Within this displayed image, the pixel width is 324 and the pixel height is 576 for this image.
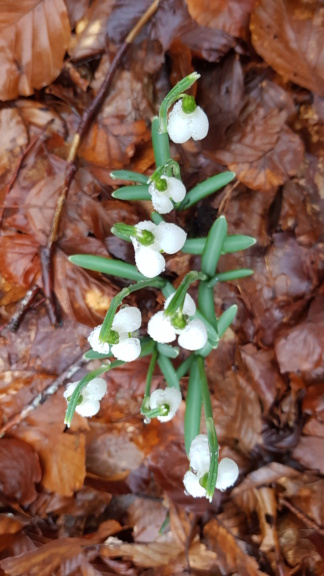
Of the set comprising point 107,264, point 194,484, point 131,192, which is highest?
point 131,192

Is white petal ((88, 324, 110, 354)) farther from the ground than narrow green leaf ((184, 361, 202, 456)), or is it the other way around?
white petal ((88, 324, 110, 354))

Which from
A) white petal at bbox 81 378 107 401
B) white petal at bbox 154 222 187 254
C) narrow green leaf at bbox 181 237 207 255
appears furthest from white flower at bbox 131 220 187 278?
narrow green leaf at bbox 181 237 207 255

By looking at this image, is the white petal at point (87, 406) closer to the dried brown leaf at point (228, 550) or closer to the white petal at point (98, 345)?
the white petal at point (98, 345)

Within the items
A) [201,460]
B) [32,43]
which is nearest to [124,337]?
[201,460]

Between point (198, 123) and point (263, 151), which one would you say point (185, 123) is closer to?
point (198, 123)

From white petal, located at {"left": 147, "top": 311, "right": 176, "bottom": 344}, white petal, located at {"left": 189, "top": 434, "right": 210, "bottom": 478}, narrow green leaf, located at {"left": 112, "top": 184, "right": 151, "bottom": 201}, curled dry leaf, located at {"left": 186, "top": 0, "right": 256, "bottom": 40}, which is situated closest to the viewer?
white petal, located at {"left": 147, "top": 311, "right": 176, "bottom": 344}

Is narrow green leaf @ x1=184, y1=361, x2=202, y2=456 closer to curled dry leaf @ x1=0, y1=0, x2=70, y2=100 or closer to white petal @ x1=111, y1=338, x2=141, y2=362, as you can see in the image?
white petal @ x1=111, y1=338, x2=141, y2=362
